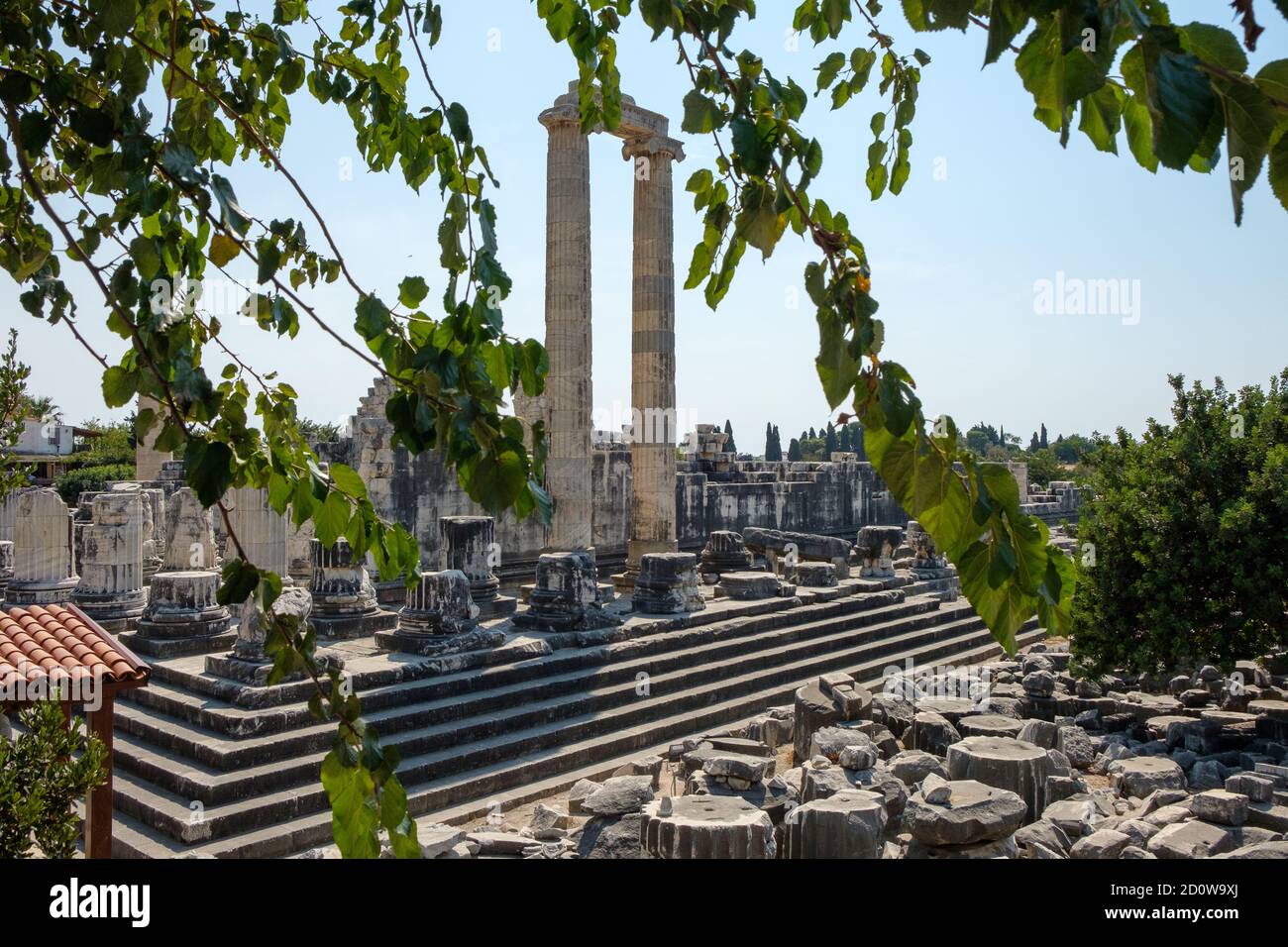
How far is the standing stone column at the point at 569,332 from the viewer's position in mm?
15664

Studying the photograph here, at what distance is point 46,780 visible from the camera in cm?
418

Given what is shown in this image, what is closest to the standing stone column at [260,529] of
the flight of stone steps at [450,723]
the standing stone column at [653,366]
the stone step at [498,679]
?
the flight of stone steps at [450,723]

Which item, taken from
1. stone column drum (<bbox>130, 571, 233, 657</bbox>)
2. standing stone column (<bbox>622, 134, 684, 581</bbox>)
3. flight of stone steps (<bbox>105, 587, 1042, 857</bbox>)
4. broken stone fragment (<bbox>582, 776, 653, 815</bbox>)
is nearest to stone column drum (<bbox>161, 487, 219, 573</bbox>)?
stone column drum (<bbox>130, 571, 233, 657</bbox>)

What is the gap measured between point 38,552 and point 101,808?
23.5 feet

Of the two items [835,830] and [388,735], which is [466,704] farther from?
[835,830]

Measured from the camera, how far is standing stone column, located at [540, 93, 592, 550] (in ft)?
51.4

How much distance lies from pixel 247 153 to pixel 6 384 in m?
2.72

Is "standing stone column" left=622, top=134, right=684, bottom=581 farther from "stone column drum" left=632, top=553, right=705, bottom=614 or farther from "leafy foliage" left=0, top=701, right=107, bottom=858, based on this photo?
"leafy foliage" left=0, top=701, right=107, bottom=858

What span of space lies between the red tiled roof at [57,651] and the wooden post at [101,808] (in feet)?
0.56

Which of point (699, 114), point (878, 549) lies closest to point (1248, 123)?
Answer: point (699, 114)

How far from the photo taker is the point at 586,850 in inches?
269

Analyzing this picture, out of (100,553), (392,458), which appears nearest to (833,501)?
(392,458)

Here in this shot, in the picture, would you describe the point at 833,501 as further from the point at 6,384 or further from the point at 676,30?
the point at 676,30

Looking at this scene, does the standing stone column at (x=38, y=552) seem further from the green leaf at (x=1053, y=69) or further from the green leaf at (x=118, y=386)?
the green leaf at (x=1053, y=69)
